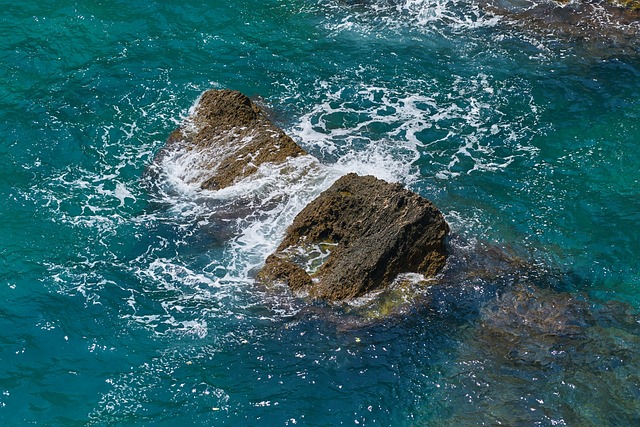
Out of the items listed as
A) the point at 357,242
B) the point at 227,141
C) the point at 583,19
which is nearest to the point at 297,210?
the point at 357,242

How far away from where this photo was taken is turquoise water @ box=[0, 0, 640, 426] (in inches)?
526

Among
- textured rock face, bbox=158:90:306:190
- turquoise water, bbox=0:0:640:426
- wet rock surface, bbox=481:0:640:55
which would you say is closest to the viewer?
turquoise water, bbox=0:0:640:426

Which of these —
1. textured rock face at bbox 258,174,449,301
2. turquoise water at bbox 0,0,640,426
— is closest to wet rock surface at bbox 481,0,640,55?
turquoise water at bbox 0,0,640,426

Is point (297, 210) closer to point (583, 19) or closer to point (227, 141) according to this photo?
point (227, 141)

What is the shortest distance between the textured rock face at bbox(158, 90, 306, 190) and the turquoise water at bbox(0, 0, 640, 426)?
565 mm

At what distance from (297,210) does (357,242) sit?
214cm

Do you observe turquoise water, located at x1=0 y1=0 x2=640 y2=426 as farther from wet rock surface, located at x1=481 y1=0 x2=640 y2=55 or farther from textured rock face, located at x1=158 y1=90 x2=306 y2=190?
textured rock face, located at x1=158 y1=90 x2=306 y2=190

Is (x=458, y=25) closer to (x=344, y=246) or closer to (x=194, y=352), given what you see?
(x=344, y=246)

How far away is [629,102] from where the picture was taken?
67.9ft

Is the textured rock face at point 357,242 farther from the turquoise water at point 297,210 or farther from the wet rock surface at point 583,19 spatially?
the wet rock surface at point 583,19

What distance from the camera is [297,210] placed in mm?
17188

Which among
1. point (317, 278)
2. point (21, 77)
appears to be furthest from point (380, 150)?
point (21, 77)

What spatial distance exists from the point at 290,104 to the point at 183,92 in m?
3.21

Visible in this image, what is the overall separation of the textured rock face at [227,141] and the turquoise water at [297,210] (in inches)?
22.3
